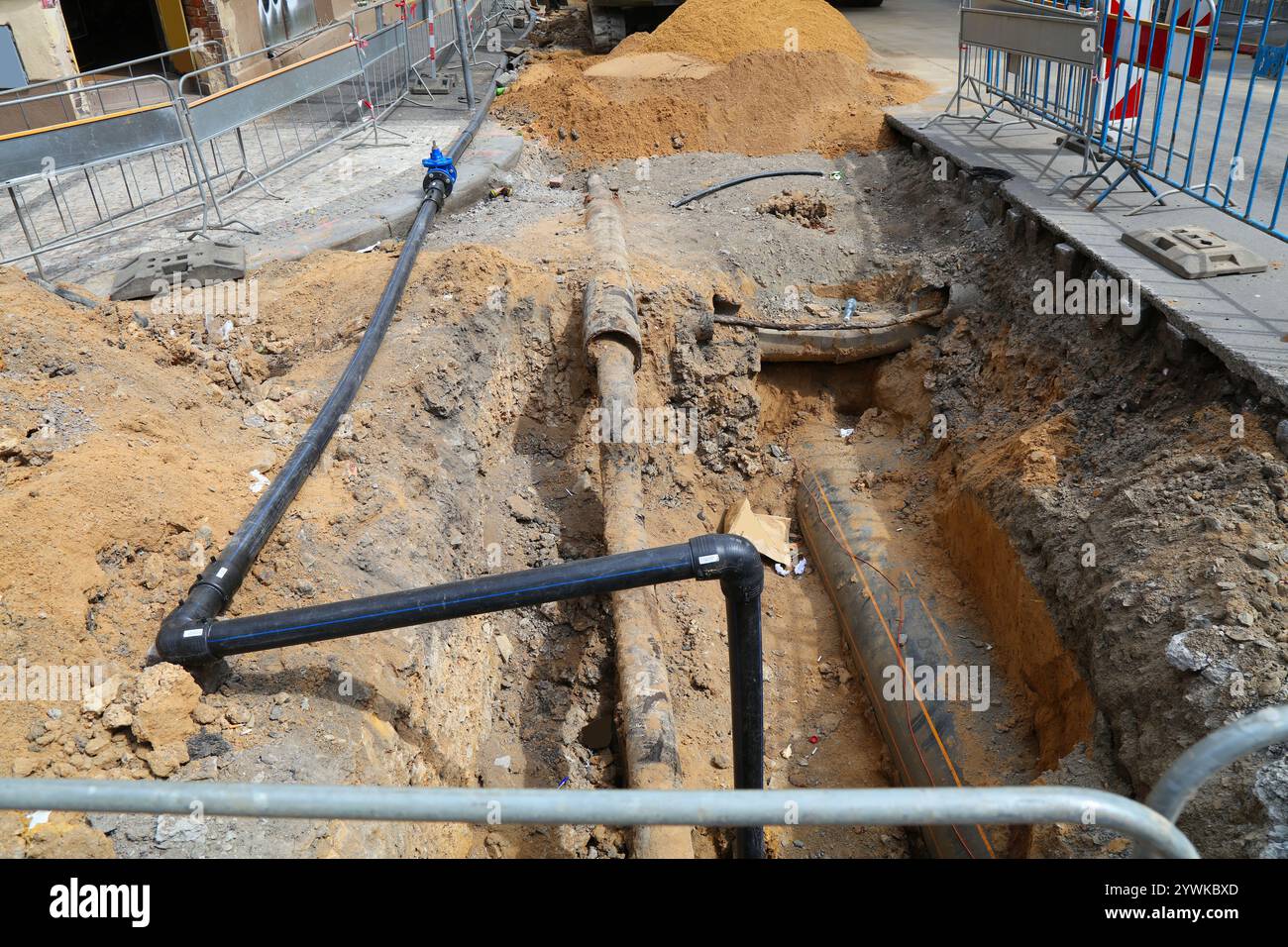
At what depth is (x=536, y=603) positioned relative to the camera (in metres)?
2.92

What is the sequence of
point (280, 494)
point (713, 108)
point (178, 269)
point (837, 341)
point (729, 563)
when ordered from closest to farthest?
Answer: point (729, 563) < point (280, 494) < point (178, 269) < point (837, 341) < point (713, 108)

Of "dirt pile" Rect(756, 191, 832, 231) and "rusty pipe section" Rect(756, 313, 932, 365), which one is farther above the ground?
"dirt pile" Rect(756, 191, 832, 231)

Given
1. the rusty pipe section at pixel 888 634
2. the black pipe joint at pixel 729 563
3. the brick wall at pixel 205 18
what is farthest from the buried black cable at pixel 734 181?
the brick wall at pixel 205 18

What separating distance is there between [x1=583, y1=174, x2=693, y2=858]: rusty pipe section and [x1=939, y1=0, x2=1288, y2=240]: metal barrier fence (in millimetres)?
3754

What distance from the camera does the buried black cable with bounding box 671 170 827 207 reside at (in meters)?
8.75

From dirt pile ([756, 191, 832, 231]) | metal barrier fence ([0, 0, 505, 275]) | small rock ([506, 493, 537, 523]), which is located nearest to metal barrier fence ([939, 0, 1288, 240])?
dirt pile ([756, 191, 832, 231])

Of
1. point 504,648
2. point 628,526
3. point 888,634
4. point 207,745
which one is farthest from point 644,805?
point 888,634

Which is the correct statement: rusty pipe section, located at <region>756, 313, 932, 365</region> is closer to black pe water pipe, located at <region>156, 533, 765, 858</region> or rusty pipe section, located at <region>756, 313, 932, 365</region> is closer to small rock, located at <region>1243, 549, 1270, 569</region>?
small rock, located at <region>1243, 549, 1270, 569</region>

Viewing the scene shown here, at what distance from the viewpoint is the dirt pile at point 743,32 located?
12.0 meters

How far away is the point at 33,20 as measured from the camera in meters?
9.02

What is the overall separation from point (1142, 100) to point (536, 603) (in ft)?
22.6

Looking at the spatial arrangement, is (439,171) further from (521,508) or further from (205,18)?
(205,18)

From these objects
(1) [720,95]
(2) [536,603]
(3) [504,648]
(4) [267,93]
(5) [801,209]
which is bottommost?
(3) [504,648]

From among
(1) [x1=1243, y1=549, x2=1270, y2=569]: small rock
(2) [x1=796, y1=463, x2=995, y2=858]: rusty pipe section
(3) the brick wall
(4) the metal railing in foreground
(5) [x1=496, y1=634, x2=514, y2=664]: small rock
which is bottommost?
(2) [x1=796, y1=463, x2=995, y2=858]: rusty pipe section
